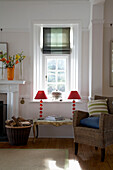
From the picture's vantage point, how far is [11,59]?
5234 millimetres

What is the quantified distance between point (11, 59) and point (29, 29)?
29.9 inches

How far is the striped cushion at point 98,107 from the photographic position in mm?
4270

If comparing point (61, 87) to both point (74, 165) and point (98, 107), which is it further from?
point (74, 165)

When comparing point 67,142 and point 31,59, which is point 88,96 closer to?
point 67,142

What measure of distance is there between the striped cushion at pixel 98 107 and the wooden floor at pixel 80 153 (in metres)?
0.67

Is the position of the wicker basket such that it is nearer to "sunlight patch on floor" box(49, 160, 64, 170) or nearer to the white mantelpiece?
the white mantelpiece

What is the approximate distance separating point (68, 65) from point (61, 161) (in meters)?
2.54

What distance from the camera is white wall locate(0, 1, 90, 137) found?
524 cm

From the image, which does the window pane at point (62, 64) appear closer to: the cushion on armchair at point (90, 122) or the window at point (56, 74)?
the window at point (56, 74)

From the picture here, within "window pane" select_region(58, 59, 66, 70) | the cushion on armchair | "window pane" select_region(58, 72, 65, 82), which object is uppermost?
"window pane" select_region(58, 59, 66, 70)

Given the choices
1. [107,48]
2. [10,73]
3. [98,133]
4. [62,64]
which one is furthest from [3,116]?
[107,48]

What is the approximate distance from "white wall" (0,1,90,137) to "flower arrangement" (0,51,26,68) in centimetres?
12

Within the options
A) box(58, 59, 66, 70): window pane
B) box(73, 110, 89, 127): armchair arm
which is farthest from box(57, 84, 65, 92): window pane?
box(73, 110, 89, 127): armchair arm

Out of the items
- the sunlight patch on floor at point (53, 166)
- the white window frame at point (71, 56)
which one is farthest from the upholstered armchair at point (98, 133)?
the white window frame at point (71, 56)
